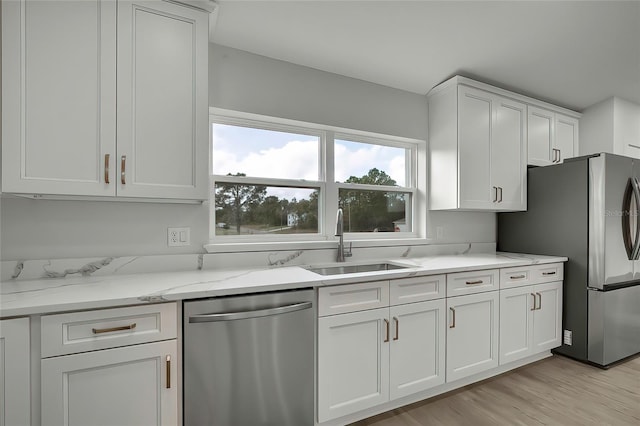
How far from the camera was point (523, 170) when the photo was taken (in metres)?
3.07

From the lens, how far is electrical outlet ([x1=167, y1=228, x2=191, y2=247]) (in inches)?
77.4

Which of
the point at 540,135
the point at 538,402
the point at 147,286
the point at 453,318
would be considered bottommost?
the point at 538,402

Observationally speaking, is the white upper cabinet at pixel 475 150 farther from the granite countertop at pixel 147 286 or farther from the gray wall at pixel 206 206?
the granite countertop at pixel 147 286

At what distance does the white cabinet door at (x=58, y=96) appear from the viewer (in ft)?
4.53

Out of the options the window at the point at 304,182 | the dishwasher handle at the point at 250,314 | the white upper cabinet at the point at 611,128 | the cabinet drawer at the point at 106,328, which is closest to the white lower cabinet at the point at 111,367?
the cabinet drawer at the point at 106,328

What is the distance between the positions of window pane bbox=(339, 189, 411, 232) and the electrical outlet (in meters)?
1.24

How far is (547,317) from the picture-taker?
8.90 feet

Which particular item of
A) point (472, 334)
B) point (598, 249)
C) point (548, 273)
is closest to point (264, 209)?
point (472, 334)

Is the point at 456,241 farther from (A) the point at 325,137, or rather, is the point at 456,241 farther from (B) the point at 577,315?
(A) the point at 325,137

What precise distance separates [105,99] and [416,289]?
2.02 metres

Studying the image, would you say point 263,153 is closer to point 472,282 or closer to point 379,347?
point 379,347

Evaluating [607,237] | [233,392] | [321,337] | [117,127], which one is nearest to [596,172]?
[607,237]

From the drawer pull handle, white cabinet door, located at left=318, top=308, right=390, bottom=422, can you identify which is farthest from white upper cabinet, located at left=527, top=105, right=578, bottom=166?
the drawer pull handle

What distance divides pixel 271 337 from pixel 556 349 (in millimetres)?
2778
